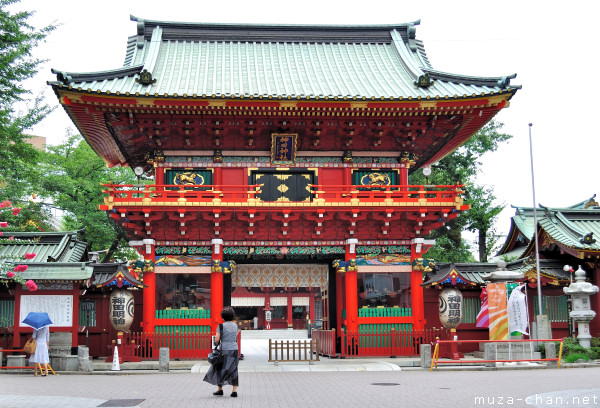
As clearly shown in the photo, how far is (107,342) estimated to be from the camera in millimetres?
24500

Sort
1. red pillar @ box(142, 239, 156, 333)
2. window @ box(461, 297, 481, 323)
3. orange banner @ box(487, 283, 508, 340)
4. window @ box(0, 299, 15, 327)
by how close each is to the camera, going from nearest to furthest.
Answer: orange banner @ box(487, 283, 508, 340)
window @ box(0, 299, 15, 327)
red pillar @ box(142, 239, 156, 333)
window @ box(461, 297, 481, 323)

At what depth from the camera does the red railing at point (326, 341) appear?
23.8 m

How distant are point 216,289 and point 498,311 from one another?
10.2m

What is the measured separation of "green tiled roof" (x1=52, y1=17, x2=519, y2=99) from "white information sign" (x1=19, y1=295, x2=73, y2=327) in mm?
7308

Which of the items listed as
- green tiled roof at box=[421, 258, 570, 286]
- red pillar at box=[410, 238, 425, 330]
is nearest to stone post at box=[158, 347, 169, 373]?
red pillar at box=[410, 238, 425, 330]

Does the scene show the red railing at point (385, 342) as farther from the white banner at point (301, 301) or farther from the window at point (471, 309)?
the white banner at point (301, 301)

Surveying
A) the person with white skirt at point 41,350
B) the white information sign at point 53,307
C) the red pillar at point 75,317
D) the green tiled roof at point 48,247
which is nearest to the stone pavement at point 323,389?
the person with white skirt at point 41,350

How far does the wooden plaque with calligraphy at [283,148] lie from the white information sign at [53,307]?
9264 mm

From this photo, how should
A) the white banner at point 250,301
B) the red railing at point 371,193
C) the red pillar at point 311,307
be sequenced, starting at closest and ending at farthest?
the red railing at point 371,193 < the red pillar at point 311,307 < the white banner at point 250,301

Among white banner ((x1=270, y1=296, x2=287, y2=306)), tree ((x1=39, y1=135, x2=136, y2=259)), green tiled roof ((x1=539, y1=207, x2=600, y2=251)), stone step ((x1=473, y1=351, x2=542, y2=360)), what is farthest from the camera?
white banner ((x1=270, y1=296, x2=287, y2=306))

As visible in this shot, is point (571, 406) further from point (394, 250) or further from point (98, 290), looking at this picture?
point (98, 290)

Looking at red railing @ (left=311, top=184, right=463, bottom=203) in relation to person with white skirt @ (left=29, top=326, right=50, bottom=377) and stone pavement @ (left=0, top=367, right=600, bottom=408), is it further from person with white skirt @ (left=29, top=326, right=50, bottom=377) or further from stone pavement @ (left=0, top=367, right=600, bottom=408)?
person with white skirt @ (left=29, top=326, right=50, bottom=377)

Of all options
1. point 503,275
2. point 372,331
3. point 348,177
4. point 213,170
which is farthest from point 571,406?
point 213,170

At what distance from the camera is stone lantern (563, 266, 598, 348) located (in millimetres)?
23469
